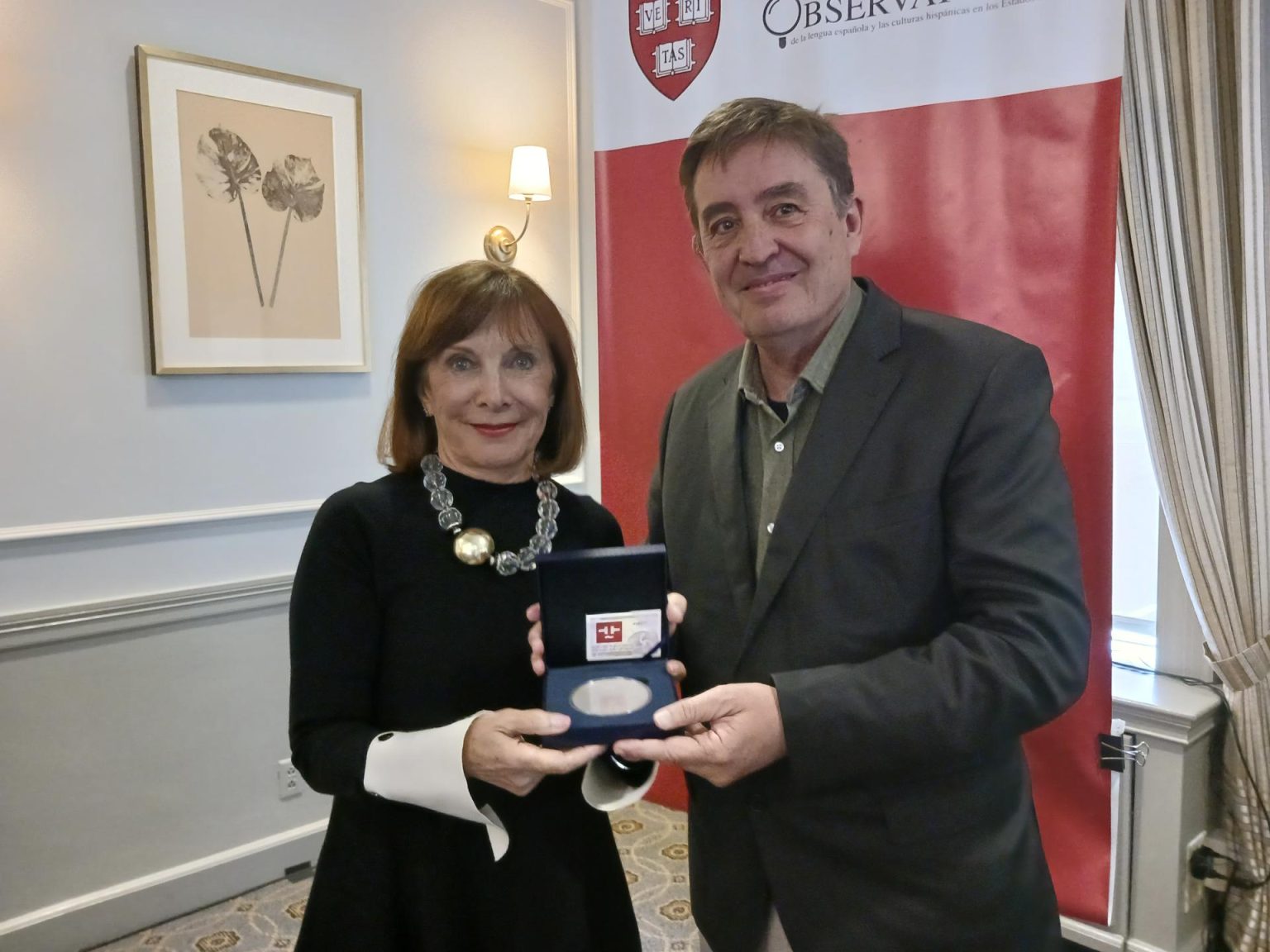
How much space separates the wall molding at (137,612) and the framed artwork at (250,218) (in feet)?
2.06

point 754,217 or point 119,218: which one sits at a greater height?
point 119,218

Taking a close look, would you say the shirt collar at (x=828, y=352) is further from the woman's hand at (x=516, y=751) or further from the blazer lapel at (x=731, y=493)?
the woman's hand at (x=516, y=751)

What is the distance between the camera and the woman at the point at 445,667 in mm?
1211

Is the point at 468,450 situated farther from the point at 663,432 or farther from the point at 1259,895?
the point at 1259,895

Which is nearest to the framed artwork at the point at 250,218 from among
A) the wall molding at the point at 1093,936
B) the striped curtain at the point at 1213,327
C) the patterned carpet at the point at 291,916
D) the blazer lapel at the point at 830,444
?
the patterned carpet at the point at 291,916

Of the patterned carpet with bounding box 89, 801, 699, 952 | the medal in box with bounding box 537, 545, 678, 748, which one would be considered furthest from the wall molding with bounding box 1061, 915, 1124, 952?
the medal in box with bounding box 537, 545, 678, 748

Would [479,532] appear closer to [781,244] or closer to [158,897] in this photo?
[781,244]

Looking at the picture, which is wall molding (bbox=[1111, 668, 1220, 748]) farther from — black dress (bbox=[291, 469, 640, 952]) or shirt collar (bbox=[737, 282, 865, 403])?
black dress (bbox=[291, 469, 640, 952])

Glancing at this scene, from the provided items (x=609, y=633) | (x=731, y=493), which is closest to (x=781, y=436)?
(x=731, y=493)

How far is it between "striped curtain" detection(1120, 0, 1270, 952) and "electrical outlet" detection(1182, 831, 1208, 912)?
68mm

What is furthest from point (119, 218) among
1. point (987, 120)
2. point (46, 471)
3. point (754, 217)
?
point (987, 120)

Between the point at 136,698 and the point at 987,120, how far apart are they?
2508 mm

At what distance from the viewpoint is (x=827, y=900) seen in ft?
3.94

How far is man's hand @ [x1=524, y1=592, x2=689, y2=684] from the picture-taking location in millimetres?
1186
